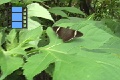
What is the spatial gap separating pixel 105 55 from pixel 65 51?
0.52ft

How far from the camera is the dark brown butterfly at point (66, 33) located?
1190 millimetres

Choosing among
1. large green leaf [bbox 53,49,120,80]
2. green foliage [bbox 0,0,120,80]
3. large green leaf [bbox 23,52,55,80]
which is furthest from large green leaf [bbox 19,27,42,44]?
large green leaf [bbox 53,49,120,80]

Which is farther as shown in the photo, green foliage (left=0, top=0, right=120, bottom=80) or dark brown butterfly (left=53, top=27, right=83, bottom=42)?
dark brown butterfly (left=53, top=27, right=83, bottom=42)

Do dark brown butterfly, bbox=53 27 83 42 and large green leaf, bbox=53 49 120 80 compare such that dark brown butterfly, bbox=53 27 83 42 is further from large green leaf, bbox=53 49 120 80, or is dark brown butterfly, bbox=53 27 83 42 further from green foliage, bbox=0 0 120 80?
large green leaf, bbox=53 49 120 80

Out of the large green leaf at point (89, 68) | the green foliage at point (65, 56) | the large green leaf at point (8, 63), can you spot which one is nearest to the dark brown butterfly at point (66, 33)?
the green foliage at point (65, 56)

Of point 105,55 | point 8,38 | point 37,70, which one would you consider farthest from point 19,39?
point 105,55

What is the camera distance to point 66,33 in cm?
122

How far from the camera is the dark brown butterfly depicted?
1.19 meters
